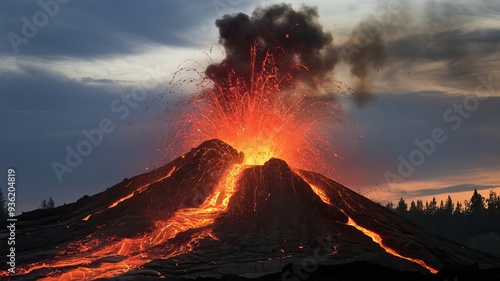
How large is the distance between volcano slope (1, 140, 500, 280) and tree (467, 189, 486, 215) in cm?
12415

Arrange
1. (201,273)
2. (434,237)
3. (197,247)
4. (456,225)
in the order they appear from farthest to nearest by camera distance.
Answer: (456,225) < (434,237) < (197,247) < (201,273)

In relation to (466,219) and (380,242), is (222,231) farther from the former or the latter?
(466,219)

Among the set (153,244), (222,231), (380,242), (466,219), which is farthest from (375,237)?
(466,219)

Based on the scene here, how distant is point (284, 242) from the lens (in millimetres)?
56938

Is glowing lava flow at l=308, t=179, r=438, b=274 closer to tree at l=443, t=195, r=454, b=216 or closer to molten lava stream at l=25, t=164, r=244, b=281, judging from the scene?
molten lava stream at l=25, t=164, r=244, b=281

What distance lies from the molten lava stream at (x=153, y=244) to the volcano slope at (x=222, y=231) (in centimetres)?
9

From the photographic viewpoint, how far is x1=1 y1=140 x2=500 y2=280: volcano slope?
51.9 meters

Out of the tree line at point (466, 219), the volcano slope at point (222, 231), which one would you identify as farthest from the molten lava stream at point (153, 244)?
→ the tree line at point (466, 219)

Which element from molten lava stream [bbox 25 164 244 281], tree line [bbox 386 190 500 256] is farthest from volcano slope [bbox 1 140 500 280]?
tree line [bbox 386 190 500 256]

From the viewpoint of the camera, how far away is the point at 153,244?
58.4 meters

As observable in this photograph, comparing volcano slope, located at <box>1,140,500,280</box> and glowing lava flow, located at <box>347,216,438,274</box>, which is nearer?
volcano slope, located at <box>1,140,500,280</box>

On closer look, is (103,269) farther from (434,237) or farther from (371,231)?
(434,237)

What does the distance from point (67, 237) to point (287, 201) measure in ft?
65.3

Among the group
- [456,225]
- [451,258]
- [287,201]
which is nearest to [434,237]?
[451,258]
